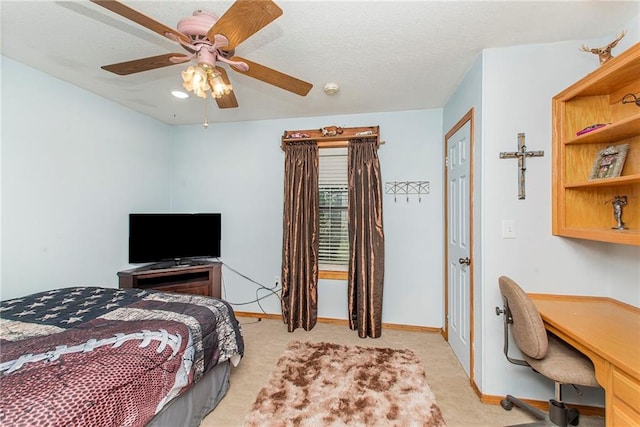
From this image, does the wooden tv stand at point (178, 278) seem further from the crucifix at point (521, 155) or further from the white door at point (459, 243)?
the crucifix at point (521, 155)

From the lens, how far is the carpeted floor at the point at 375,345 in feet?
5.65

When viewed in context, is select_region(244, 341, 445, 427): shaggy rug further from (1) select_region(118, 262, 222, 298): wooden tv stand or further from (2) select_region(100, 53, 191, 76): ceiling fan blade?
(2) select_region(100, 53, 191, 76): ceiling fan blade

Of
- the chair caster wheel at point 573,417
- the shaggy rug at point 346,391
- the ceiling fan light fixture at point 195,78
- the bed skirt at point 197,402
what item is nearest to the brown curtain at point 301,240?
the shaggy rug at point 346,391

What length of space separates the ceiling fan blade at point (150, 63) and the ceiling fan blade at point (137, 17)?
0.14m

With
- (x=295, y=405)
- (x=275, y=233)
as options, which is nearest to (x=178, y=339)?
(x=295, y=405)

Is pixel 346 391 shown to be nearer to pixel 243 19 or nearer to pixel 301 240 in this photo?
pixel 301 240

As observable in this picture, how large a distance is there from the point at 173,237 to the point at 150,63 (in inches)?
86.1

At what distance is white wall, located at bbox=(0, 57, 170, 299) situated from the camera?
2064 mm

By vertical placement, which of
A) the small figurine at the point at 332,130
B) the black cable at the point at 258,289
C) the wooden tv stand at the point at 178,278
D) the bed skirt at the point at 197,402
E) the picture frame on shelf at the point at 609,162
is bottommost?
the bed skirt at the point at 197,402

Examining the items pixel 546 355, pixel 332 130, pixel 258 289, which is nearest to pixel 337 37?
pixel 332 130

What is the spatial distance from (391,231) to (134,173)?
3104 mm

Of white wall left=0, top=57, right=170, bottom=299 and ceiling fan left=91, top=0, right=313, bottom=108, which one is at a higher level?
ceiling fan left=91, top=0, right=313, bottom=108

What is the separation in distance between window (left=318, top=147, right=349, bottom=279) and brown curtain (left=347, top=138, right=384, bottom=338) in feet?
0.88

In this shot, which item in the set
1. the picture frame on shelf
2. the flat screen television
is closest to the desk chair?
the picture frame on shelf
